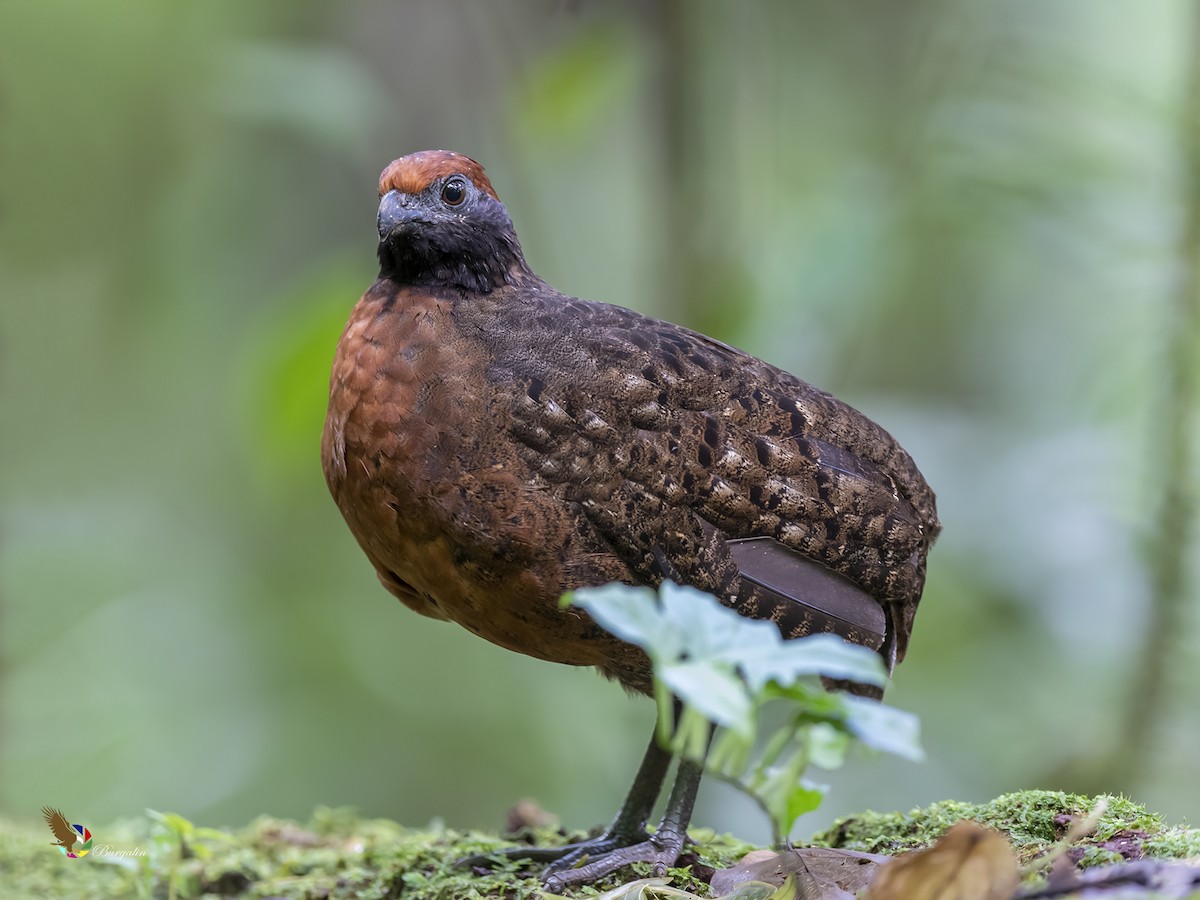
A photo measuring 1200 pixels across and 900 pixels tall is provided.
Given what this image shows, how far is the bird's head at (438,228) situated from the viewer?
136 inches

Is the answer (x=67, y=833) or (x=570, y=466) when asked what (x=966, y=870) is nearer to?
(x=570, y=466)

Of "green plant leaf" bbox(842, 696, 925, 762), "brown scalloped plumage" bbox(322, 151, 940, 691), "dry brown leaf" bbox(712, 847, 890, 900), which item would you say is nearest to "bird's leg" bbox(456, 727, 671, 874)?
"brown scalloped plumage" bbox(322, 151, 940, 691)

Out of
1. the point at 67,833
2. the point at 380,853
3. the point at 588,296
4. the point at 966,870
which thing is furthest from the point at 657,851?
the point at 588,296

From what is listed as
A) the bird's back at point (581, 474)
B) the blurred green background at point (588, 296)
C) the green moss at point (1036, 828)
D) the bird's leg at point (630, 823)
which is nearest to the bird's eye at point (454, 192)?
the bird's back at point (581, 474)

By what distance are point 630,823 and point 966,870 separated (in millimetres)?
1780

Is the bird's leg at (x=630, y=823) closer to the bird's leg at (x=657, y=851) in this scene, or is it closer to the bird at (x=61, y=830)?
the bird's leg at (x=657, y=851)

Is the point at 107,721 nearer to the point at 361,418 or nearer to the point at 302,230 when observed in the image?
the point at 302,230

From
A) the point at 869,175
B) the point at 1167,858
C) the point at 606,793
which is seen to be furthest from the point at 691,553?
the point at 869,175

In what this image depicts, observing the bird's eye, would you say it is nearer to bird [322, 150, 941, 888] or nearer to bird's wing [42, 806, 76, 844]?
bird [322, 150, 941, 888]

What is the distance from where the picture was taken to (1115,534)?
18.4 ft

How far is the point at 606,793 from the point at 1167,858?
3277 mm

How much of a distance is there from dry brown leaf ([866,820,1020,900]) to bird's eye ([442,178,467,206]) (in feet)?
7.36

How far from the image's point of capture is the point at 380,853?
148 inches

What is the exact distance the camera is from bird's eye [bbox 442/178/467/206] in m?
3.54
